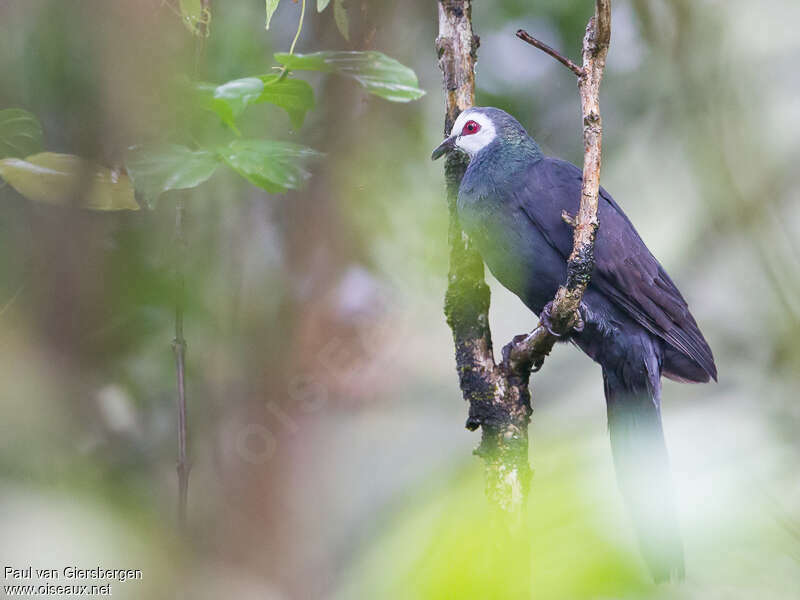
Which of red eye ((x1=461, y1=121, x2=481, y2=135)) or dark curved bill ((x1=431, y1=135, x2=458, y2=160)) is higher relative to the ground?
red eye ((x1=461, y1=121, x2=481, y2=135))

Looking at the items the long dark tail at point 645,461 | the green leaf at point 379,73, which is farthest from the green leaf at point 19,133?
the long dark tail at point 645,461

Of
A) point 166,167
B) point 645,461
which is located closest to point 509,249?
point 645,461

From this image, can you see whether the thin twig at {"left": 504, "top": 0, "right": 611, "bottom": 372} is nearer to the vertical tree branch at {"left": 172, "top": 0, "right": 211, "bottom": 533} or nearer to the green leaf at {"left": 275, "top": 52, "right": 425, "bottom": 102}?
the green leaf at {"left": 275, "top": 52, "right": 425, "bottom": 102}

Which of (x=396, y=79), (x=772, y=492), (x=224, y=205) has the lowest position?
(x=772, y=492)

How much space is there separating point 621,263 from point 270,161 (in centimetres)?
50

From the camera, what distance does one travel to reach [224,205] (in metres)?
1.12

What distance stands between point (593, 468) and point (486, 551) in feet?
1.32

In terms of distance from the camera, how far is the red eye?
102 centimetres

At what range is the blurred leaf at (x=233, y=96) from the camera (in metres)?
0.96

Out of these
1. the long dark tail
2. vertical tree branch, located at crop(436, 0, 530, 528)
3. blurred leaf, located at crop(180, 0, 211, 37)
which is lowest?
the long dark tail

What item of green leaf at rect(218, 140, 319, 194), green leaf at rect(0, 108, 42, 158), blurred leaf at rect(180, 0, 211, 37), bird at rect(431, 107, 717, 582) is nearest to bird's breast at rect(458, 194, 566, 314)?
bird at rect(431, 107, 717, 582)

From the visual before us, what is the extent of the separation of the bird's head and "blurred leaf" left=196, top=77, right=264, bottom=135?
27cm

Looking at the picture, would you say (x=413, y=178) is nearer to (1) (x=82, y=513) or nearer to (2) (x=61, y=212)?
(2) (x=61, y=212)

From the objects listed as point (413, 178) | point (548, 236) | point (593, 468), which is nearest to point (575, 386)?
point (593, 468)
